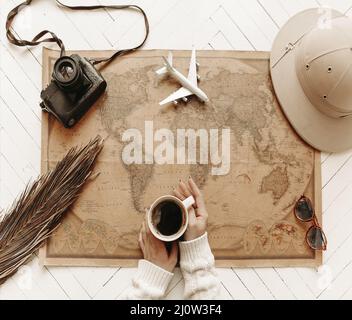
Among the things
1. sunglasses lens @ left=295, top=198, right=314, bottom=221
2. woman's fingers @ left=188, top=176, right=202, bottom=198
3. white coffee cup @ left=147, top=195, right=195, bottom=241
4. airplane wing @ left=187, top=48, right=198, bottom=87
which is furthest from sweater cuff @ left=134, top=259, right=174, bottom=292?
airplane wing @ left=187, top=48, right=198, bottom=87

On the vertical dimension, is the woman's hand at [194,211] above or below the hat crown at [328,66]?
below

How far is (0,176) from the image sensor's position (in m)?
1.15

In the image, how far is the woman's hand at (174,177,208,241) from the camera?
1.10 metres

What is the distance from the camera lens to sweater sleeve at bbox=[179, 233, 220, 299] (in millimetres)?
487

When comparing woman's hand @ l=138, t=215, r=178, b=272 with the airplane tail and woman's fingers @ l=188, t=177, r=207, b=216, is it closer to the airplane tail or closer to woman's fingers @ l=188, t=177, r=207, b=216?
woman's fingers @ l=188, t=177, r=207, b=216

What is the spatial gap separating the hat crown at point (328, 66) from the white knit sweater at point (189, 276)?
18.2 inches

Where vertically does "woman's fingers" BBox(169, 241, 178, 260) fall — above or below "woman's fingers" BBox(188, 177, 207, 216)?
below

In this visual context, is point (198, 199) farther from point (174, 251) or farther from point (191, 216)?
point (174, 251)

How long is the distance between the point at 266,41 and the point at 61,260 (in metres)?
0.81

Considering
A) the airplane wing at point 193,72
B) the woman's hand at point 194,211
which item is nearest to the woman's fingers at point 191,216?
the woman's hand at point 194,211

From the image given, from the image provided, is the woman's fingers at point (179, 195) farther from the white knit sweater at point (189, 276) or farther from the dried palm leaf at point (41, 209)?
the dried palm leaf at point (41, 209)

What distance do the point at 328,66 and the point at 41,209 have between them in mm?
817

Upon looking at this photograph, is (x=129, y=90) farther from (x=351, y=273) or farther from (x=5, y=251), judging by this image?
(x=351, y=273)

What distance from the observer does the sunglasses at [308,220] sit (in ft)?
3.71
